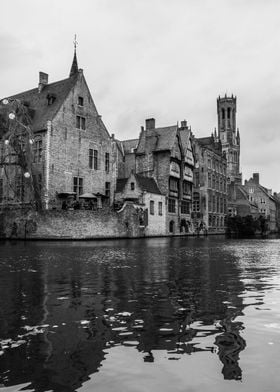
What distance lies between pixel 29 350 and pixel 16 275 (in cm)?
782

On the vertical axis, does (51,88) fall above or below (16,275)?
above

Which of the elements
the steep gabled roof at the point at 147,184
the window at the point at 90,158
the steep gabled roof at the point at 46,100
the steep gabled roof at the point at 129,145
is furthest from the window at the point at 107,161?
the steep gabled roof at the point at 129,145

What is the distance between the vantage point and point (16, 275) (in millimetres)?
12727

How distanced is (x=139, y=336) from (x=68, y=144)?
139ft

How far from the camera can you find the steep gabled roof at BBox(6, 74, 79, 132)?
4600cm

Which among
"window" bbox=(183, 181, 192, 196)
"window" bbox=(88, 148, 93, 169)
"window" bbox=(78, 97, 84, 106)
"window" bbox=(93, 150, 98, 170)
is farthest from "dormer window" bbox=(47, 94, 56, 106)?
"window" bbox=(183, 181, 192, 196)

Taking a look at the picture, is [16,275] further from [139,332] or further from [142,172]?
[142,172]

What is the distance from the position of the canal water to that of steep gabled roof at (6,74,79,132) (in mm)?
36737

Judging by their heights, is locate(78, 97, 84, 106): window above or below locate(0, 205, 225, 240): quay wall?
above

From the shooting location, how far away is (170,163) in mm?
59531

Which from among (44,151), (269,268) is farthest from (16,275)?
(44,151)

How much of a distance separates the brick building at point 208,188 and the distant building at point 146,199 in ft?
49.1

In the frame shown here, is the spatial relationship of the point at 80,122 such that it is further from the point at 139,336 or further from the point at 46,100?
the point at 139,336

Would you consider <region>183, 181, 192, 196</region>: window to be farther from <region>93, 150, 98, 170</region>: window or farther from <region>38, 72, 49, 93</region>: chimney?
<region>38, 72, 49, 93</region>: chimney
